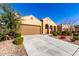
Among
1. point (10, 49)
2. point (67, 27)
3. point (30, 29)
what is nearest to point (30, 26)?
point (30, 29)

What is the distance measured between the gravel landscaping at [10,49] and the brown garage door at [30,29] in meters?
1.76

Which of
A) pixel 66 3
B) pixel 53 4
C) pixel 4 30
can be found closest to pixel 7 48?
pixel 4 30

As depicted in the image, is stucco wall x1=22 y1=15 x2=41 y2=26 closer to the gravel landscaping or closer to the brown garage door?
the brown garage door

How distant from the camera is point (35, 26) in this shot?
38.9 ft

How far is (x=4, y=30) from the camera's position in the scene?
9641 mm

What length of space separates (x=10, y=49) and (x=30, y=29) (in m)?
3.51

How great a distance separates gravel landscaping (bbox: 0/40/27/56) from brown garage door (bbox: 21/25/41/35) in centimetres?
176

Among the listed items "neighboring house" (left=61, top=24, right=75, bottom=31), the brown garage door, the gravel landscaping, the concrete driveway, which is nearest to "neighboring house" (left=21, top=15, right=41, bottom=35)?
the brown garage door

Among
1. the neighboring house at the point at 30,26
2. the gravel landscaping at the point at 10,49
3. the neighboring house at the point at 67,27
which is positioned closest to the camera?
the gravel landscaping at the point at 10,49

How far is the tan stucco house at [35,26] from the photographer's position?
10453 millimetres

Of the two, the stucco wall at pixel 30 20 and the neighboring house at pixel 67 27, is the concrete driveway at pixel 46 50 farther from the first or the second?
the neighboring house at pixel 67 27

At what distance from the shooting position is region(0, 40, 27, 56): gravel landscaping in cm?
749

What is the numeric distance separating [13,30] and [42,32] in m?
2.58

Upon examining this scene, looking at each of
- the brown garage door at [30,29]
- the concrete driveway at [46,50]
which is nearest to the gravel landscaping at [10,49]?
the concrete driveway at [46,50]
